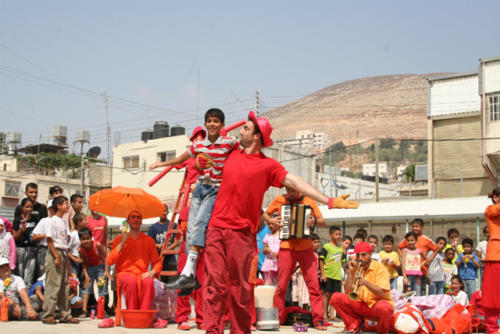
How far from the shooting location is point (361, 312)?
825 centimetres

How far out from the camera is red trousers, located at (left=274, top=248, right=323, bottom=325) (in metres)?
8.77

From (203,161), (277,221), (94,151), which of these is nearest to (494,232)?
(277,221)

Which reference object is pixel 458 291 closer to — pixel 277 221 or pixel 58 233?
pixel 277 221

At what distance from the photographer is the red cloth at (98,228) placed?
10.8 m

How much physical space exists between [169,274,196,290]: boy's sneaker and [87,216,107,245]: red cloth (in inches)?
202

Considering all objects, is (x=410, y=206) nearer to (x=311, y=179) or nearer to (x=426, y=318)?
(x=426, y=318)

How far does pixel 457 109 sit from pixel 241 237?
31.6m

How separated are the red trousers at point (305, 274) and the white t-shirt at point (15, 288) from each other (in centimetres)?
378


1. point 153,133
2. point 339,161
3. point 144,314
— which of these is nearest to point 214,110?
point 144,314

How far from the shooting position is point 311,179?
1812 inches

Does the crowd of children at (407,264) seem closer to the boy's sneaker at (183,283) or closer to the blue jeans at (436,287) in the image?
the blue jeans at (436,287)

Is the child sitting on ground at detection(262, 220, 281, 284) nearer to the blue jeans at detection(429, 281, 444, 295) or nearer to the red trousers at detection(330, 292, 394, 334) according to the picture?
the red trousers at detection(330, 292, 394, 334)

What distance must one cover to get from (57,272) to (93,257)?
58.1 inches

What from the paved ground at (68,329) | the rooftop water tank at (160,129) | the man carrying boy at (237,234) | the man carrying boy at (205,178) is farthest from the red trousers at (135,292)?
the rooftop water tank at (160,129)
